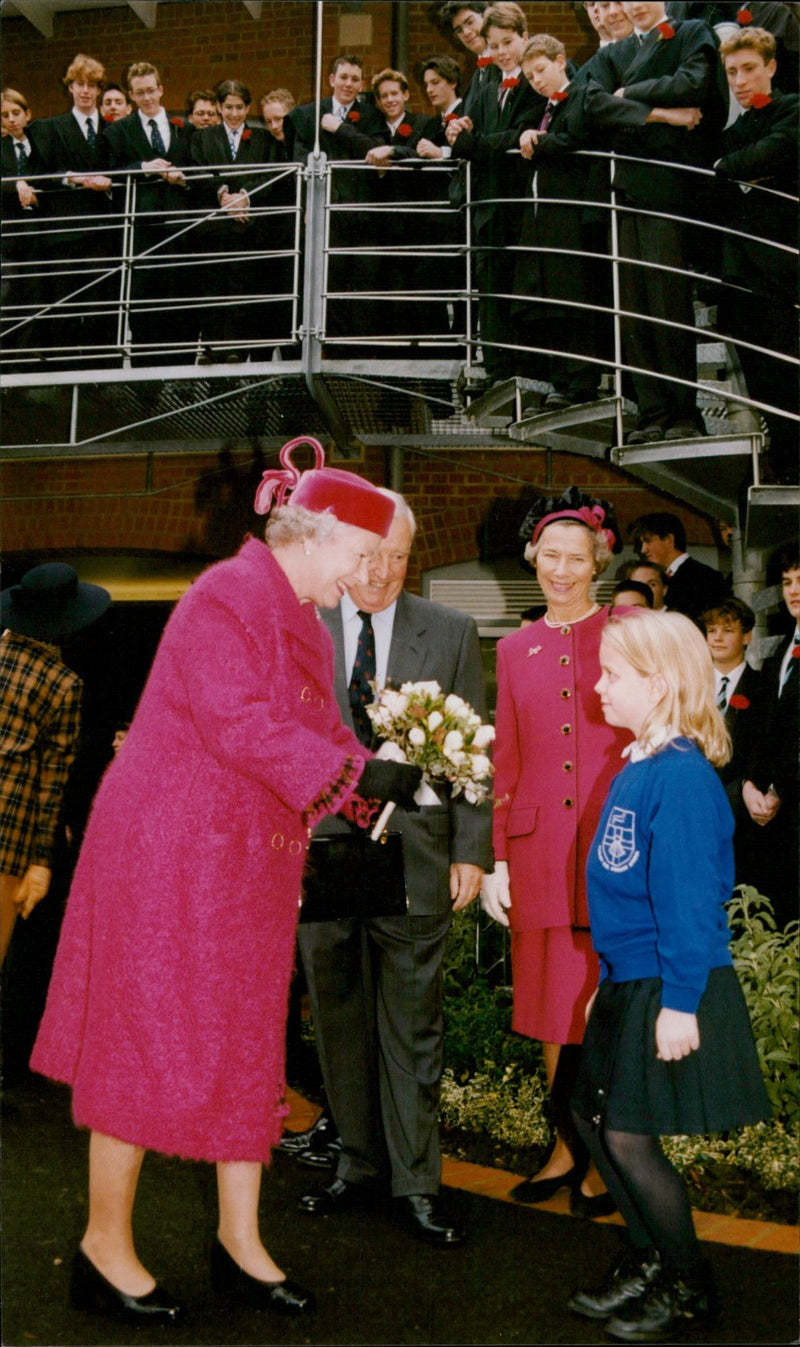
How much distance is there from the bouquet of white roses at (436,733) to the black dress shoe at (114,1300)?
115cm

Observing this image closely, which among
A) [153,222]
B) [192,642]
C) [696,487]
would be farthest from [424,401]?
[192,642]

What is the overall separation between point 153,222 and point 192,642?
507 centimetres

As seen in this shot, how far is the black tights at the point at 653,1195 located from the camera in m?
2.51

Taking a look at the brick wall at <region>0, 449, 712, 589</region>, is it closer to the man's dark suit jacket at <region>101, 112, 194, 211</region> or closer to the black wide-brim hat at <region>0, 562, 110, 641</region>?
the man's dark suit jacket at <region>101, 112, 194, 211</region>

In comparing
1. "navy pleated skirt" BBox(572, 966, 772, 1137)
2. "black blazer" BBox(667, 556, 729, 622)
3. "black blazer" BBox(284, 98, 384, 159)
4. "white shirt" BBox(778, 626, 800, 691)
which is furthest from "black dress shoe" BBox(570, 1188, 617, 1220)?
"black blazer" BBox(284, 98, 384, 159)

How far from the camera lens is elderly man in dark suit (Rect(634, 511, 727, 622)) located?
568cm

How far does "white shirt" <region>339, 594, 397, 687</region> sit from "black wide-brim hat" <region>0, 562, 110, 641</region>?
44.3 inches

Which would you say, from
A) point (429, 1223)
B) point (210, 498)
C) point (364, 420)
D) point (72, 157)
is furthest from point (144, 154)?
point (429, 1223)

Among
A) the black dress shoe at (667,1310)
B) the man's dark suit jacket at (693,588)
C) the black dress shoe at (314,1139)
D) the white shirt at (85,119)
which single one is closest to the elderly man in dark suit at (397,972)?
the black dress shoe at (314,1139)

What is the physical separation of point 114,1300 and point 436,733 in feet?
4.67

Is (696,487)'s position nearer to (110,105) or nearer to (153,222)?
(153,222)

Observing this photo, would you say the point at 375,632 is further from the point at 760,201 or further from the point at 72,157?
the point at 72,157

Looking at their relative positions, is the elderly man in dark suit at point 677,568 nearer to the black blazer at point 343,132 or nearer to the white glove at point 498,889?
the white glove at point 498,889

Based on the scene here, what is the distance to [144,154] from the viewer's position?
6.92 meters
